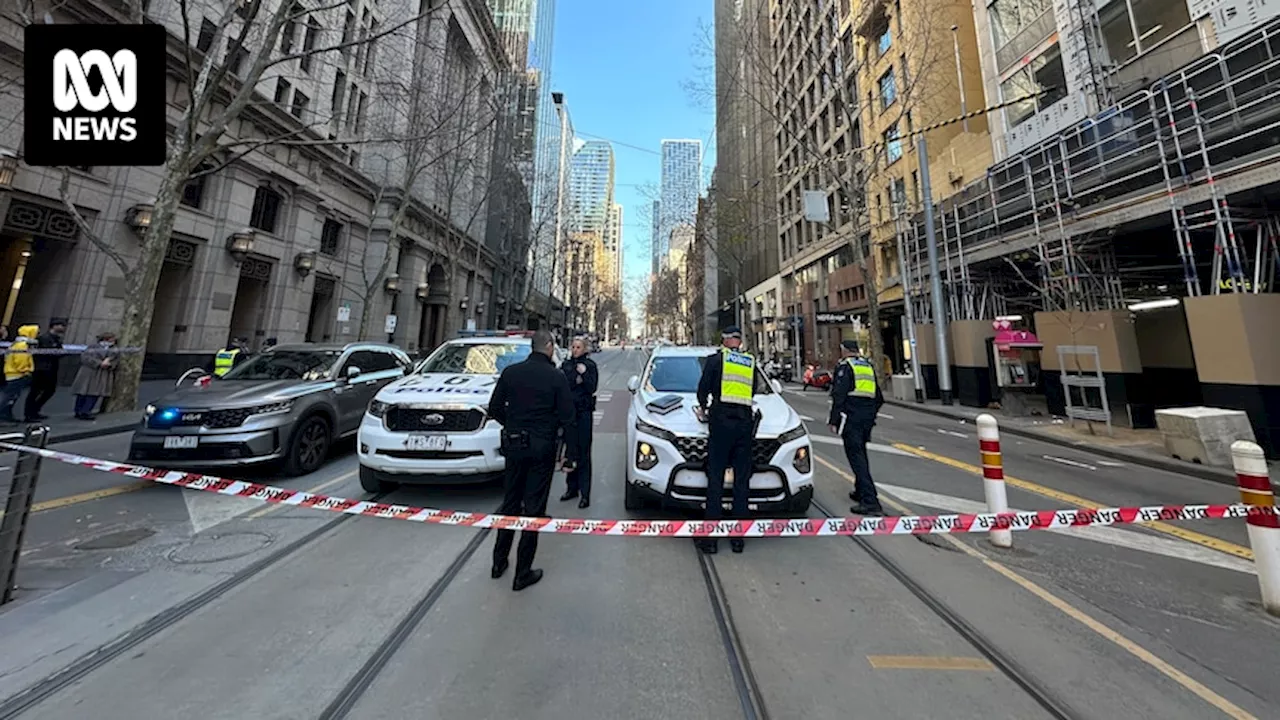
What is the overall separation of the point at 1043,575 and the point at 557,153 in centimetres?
5391

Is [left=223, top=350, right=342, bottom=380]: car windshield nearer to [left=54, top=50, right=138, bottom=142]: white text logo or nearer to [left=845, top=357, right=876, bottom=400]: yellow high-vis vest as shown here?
[left=54, top=50, right=138, bottom=142]: white text logo

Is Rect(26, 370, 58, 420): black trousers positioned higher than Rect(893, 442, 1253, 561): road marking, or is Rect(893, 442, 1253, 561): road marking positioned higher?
Rect(26, 370, 58, 420): black trousers

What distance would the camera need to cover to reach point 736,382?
429 cm

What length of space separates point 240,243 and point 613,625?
22.0 metres

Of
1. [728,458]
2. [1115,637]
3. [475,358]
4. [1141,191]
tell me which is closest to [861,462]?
[728,458]

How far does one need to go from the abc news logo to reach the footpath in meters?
14.7

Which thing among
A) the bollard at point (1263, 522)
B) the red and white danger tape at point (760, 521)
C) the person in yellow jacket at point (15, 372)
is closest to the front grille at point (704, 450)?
the red and white danger tape at point (760, 521)

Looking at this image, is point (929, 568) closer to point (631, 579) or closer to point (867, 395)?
point (867, 395)

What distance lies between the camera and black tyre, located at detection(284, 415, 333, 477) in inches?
246

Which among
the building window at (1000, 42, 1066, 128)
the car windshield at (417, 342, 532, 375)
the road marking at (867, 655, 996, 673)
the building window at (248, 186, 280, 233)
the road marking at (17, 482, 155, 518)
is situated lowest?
the road marking at (867, 655, 996, 673)

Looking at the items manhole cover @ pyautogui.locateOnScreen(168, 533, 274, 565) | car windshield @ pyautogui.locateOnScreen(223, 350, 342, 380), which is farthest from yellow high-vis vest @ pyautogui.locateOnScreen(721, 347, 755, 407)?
car windshield @ pyautogui.locateOnScreen(223, 350, 342, 380)

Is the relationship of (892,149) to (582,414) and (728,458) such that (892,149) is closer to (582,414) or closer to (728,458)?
(582,414)

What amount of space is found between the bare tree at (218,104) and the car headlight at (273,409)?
6.67 metres

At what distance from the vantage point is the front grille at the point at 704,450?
180 inches
